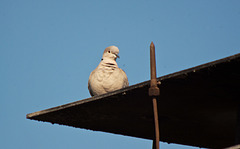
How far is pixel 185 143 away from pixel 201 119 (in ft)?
10.2

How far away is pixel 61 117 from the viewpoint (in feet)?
43.4

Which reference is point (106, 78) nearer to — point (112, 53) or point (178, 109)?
point (112, 53)

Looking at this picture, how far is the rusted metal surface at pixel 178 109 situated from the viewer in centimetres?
1037

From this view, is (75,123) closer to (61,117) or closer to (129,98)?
(61,117)

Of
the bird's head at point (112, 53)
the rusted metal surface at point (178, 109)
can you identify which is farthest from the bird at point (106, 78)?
the rusted metal surface at point (178, 109)

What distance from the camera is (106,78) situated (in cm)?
1505

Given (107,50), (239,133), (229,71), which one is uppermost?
(107,50)

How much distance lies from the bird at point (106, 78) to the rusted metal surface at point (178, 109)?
48.1 inches

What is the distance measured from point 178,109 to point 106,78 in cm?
307

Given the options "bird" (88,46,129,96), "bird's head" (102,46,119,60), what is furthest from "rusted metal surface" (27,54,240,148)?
"bird's head" (102,46,119,60)

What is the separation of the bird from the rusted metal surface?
1.22 m

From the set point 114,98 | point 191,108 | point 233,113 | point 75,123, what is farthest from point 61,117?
point 233,113

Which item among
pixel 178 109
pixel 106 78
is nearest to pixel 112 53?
pixel 106 78

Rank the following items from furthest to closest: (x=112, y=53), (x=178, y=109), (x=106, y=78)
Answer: (x=112, y=53) < (x=106, y=78) < (x=178, y=109)
